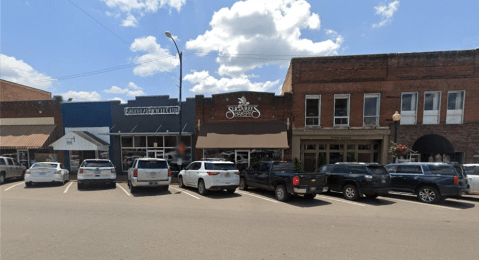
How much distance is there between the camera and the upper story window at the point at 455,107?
13602 mm

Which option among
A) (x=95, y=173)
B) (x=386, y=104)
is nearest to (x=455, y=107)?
(x=386, y=104)

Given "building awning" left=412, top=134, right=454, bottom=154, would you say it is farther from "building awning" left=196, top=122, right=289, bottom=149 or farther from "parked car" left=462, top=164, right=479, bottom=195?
"building awning" left=196, top=122, right=289, bottom=149

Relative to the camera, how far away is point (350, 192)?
8680mm

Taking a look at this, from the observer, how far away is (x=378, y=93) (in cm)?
1423

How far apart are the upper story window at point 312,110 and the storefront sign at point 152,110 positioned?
9.72 m

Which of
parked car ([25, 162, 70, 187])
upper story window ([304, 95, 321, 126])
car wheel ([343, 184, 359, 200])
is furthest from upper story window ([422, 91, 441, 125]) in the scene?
parked car ([25, 162, 70, 187])

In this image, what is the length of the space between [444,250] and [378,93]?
12.5 metres

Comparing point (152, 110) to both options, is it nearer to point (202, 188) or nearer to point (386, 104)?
point (202, 188)

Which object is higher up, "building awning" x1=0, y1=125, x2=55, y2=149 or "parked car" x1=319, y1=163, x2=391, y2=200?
"building awning" x1=0, y1=125, x2=55, y2=149

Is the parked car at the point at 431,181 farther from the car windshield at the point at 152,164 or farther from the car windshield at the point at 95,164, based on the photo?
the car windshield at the point at 95,164

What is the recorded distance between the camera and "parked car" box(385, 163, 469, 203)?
7918 mm

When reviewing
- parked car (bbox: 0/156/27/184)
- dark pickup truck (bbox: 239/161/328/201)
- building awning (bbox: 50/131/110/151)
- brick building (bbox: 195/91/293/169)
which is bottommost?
parked car (bbox: 0/156/27/184)

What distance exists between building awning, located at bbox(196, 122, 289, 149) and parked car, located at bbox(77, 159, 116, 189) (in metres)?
5.14

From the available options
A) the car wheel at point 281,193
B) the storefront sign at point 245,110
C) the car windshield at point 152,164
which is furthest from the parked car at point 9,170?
A: the car wheel at point 281,193
